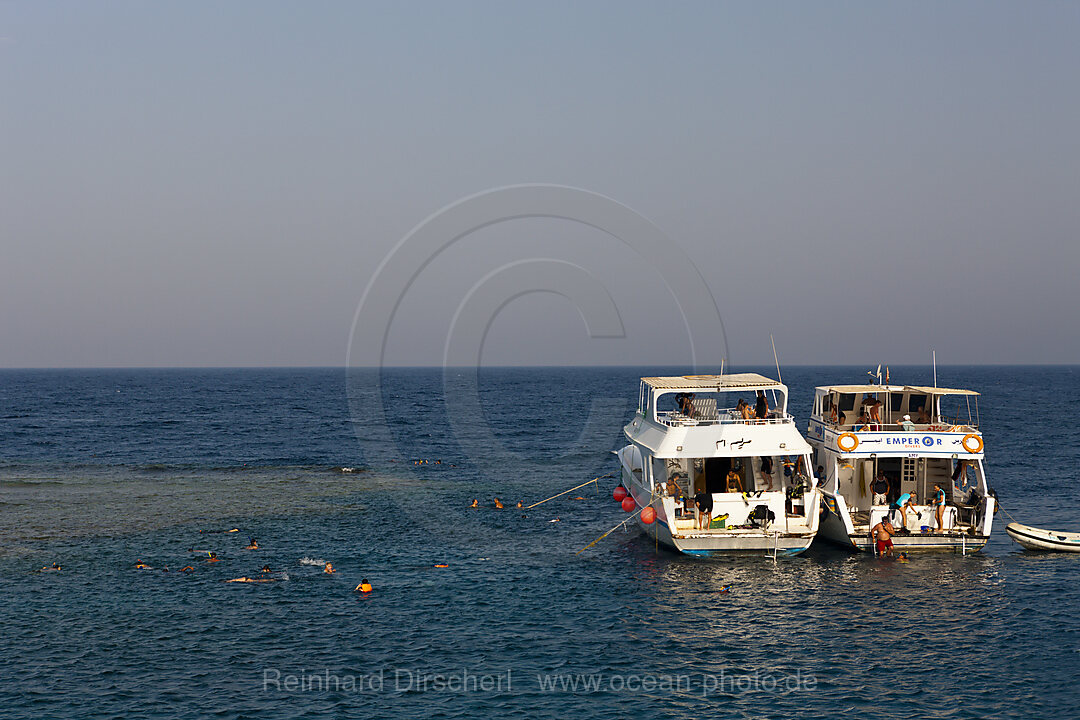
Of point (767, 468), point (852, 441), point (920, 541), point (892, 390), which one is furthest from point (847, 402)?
point (920, 541)

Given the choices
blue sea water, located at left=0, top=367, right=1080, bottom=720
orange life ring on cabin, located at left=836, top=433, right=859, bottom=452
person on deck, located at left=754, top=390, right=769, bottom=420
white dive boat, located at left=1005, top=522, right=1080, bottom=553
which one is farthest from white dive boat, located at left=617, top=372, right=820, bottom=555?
white dive boat, located at left=1005, top=522, right=1080, bottom=553

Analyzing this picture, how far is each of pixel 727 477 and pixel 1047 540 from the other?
58.2ft

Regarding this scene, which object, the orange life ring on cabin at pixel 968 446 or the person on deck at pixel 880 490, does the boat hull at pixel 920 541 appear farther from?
the orange life ring on cabin at pixel 968 446

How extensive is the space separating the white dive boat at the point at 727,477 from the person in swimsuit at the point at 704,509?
0.11 metres

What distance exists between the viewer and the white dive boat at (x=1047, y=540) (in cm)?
4672

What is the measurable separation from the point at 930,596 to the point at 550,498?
34.2 m

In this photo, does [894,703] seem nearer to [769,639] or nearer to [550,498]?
[769,639]

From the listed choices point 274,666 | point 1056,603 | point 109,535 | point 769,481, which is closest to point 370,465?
point 109,535

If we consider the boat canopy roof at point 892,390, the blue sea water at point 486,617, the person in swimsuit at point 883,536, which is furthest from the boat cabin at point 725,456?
the boat canopy roof at point 892,390

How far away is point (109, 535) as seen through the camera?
5412cm

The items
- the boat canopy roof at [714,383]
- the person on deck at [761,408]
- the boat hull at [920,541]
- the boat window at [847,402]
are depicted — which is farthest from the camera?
the boat window at [847,402]

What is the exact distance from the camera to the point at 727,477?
154 feet

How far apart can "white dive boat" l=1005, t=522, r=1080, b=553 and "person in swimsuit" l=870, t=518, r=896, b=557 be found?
8.45 meters

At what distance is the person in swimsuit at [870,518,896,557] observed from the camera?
43.8m
